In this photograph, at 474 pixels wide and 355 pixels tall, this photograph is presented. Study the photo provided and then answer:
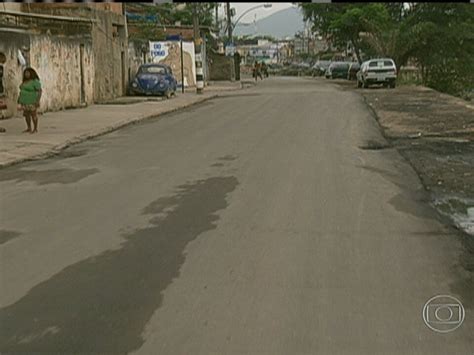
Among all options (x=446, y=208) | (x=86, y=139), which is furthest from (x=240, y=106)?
(x=446, y=208)

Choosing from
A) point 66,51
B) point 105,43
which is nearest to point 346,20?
point 105,43

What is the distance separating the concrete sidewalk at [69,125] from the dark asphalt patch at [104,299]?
6.73 meters

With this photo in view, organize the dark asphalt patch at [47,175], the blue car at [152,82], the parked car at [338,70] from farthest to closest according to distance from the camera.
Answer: the parked car at [338,70]
the blue car at [152,82]
the dark asphalt patch at [47,175]

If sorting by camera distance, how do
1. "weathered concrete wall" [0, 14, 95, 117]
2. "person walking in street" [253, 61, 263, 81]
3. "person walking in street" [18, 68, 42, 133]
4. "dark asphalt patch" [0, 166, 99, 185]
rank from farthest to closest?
"person walking in street" [253, 61, 263, 81]
"weathered concrete wall" [0, 14, 95, 117]
"person walking in street" [18, 68, 42, 133]
"dark asphalt patch" [0, 166, 99, 185]

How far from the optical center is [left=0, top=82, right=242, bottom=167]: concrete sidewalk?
1552 centimetres

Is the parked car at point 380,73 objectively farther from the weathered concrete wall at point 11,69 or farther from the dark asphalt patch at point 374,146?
the dark asphalt patch at point 374,146

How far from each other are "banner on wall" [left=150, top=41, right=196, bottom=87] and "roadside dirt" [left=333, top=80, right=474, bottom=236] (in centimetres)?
1727

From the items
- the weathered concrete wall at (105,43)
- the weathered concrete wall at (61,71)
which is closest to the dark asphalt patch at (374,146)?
the weathered concrete wall at (61,71)

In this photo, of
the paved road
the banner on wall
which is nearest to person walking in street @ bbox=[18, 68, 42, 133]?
the paved road

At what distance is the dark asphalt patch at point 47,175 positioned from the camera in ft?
39.3

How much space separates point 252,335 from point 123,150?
35.7 ft

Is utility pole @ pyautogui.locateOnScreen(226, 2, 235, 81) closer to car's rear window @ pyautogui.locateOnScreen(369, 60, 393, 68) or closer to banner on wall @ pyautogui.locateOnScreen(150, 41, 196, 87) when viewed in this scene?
banner on wall @ pyautogui.locateOnScreen(150, 41, 196, 87)

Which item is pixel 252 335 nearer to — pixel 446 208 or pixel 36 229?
pixel 36 229

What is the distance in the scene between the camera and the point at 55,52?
2606cm
